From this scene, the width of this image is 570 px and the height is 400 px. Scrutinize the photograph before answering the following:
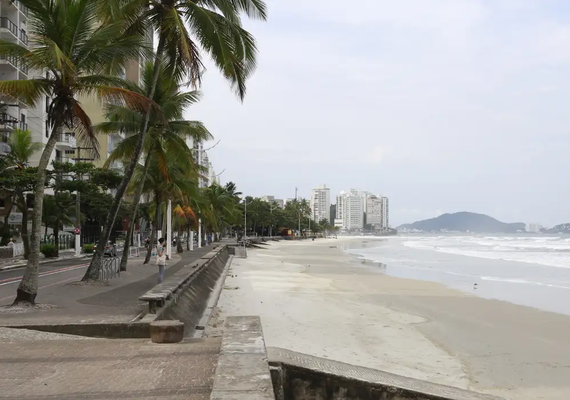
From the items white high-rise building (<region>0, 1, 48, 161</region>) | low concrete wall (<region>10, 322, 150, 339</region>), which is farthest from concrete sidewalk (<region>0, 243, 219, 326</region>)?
white high-rise building (<region>0, 1, 48, 161</region>)

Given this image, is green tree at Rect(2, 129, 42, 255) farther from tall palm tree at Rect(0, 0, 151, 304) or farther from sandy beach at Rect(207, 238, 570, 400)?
tall palm tree at Rect(0, 0, 151, 304)

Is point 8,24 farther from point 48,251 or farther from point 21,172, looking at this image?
point 48,251

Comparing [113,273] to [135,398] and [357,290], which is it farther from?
[135,398]

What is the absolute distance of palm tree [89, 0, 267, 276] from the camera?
1355 centimetres

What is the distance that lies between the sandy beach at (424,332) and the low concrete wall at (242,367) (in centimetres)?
421

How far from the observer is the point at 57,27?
437 inches

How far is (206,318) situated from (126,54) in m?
6.76

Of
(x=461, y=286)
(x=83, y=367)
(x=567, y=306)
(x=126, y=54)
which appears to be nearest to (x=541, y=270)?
(x=461, y=286)

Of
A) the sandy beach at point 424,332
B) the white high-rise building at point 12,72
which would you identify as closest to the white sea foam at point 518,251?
the sandy beach at point 424,332

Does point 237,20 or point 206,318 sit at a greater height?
point 237,20

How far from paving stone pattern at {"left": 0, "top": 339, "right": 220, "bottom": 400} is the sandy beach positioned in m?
4.30

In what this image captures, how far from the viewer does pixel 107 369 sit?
6055 mm

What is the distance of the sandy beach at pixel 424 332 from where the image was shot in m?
9.72

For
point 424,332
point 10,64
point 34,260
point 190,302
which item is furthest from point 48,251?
point 424,332
